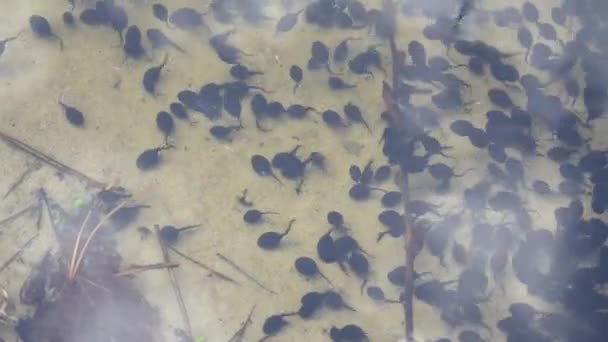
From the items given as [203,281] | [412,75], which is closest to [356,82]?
[412,75]

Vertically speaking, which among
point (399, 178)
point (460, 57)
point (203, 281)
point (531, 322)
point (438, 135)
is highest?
point (460, 57)

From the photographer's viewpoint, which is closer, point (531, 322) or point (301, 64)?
point (531, 322)

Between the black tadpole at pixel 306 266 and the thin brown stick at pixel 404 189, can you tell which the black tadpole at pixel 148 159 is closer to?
the black tadpole at pixel 306 266

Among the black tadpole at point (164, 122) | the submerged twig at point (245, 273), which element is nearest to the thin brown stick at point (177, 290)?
the submerged twig at point (245, 273)

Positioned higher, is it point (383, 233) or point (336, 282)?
point (383, 233)

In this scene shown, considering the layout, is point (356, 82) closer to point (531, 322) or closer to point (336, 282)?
point (336, 282)
